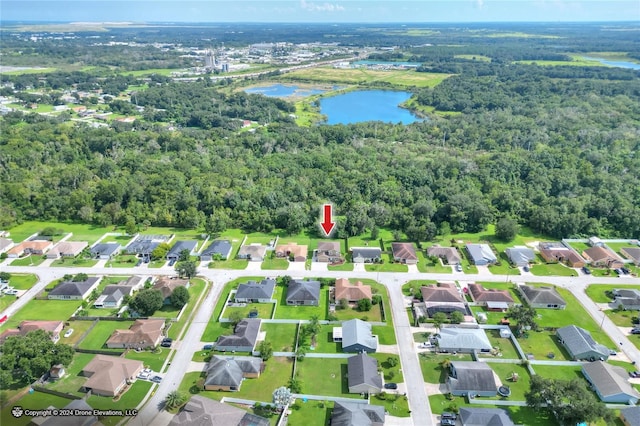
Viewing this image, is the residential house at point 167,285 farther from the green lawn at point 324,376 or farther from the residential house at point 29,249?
the residential house at point 29,249

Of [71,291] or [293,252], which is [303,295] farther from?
[71,291]

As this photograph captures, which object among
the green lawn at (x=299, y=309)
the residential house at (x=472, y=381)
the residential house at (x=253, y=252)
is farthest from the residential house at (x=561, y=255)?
the residential house at (x=253, y=252)

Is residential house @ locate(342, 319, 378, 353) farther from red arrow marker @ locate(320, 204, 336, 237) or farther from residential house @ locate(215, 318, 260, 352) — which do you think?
red arrow marker @ locate(320, 204, 336, 237)

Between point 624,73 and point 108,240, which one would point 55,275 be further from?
point 624,73

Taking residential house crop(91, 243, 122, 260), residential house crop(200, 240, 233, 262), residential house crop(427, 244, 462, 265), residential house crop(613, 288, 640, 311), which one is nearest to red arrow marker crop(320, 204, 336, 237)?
residential house crop(200, 240, 233, 262)

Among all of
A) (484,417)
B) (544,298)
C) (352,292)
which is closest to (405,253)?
(352,292)

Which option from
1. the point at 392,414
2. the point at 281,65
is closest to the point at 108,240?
the point at 392,414
